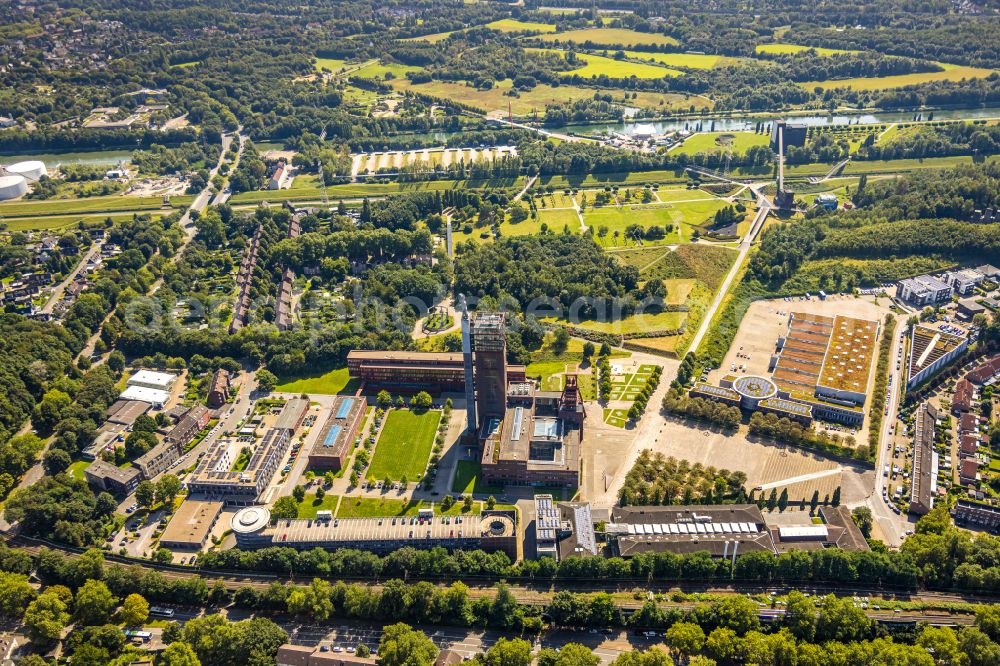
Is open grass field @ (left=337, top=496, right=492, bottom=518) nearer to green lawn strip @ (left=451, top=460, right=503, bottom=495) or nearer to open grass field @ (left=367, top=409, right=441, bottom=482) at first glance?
green lawn strip @ (left=451, top=460, right=503, bottom=495)

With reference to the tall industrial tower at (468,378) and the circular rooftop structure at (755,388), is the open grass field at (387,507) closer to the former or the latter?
the tall industrial tower at (468,378)

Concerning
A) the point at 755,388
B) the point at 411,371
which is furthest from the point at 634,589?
the point at 411,371

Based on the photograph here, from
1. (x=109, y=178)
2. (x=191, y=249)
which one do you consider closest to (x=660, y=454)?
(x=191, y=249)

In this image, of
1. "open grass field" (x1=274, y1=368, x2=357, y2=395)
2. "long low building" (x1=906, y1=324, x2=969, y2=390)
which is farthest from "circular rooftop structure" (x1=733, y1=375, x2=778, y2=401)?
"open grass field" (x1=274, y1=368, x2=357, y2=395)

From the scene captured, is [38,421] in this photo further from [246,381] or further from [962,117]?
[962,117]

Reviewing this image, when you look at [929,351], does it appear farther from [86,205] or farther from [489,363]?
[86,205]
